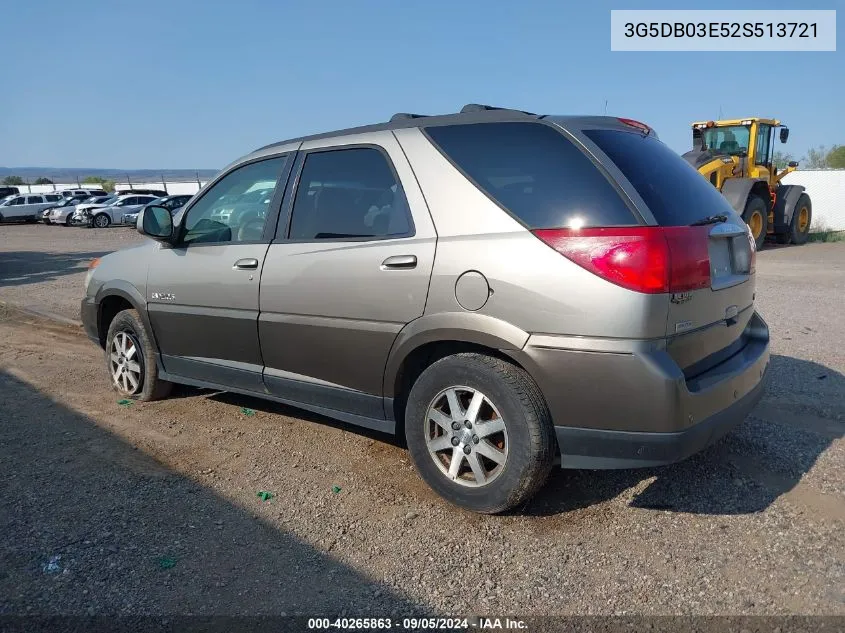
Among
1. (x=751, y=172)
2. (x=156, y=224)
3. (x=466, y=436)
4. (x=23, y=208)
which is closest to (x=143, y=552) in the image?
(x=466, y=436)

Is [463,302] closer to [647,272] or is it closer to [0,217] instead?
[647,272]

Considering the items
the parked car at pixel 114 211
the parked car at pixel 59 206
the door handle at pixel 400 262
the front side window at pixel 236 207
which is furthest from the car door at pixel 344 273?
the parked car at pixel 59 206

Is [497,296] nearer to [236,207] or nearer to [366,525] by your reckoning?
[366,525]

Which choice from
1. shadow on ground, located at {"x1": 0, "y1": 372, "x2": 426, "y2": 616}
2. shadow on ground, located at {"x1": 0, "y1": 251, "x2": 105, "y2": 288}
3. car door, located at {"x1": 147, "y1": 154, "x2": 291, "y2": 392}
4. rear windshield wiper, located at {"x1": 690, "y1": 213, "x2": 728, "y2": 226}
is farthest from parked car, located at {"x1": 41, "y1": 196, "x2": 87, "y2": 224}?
rear windshield wiper, located at {"x1": 690, "y1": 213, "x2": 728, "y2": 226}

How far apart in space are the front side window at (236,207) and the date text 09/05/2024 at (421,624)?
2.47 m

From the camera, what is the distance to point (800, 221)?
739 inches

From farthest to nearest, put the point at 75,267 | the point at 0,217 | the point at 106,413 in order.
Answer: the point at 0,217, the point at 75,267, the point at 106,413

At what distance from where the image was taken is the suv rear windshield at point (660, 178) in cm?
316

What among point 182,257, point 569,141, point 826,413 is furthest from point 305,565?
point 826,413

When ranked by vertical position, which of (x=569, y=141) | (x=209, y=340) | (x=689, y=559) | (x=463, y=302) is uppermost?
(x=569, y=141)

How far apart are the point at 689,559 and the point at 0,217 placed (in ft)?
142

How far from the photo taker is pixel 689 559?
10.1 ft

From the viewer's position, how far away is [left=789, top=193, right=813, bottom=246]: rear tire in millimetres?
17969

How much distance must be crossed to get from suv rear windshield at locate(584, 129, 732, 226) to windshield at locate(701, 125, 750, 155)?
1471cm
